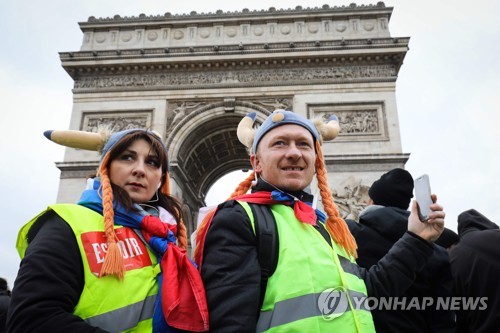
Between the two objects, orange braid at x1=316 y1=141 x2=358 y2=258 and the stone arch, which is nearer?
orange braid at x1=316 y1=141 x2=358 y2=258

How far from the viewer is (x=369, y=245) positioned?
105 inches

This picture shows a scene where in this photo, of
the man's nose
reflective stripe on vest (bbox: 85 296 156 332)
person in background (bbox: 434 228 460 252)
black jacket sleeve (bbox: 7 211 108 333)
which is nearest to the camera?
black jacket sleeve (bbox: 7 211 108 333)

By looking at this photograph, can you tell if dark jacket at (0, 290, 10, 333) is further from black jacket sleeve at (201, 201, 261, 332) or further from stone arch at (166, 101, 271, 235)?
stone arch at (166, 101, 271, 235)

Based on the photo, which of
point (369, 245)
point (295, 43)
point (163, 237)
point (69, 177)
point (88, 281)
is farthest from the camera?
point (295, 43)

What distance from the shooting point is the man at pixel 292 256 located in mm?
1500

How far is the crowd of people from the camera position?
4.93ft

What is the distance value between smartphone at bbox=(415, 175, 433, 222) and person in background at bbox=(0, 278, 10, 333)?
4.50 metres

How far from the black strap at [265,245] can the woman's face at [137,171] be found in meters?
0.75

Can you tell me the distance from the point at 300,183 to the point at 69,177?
1507cm

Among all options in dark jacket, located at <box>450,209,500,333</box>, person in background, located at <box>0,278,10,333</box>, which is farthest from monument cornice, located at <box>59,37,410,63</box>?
dark jacket, located at <box>450,209,500,333</box>

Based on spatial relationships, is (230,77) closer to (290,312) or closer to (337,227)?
(337,227)

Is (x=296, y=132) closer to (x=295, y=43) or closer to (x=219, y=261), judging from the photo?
(x=219, y=261)

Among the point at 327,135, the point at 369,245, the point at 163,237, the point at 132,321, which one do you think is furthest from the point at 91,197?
the point at 369,245

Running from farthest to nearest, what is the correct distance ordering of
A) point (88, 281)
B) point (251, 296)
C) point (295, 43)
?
point (295, 43) < point (88, 281) < point (251, 296)
